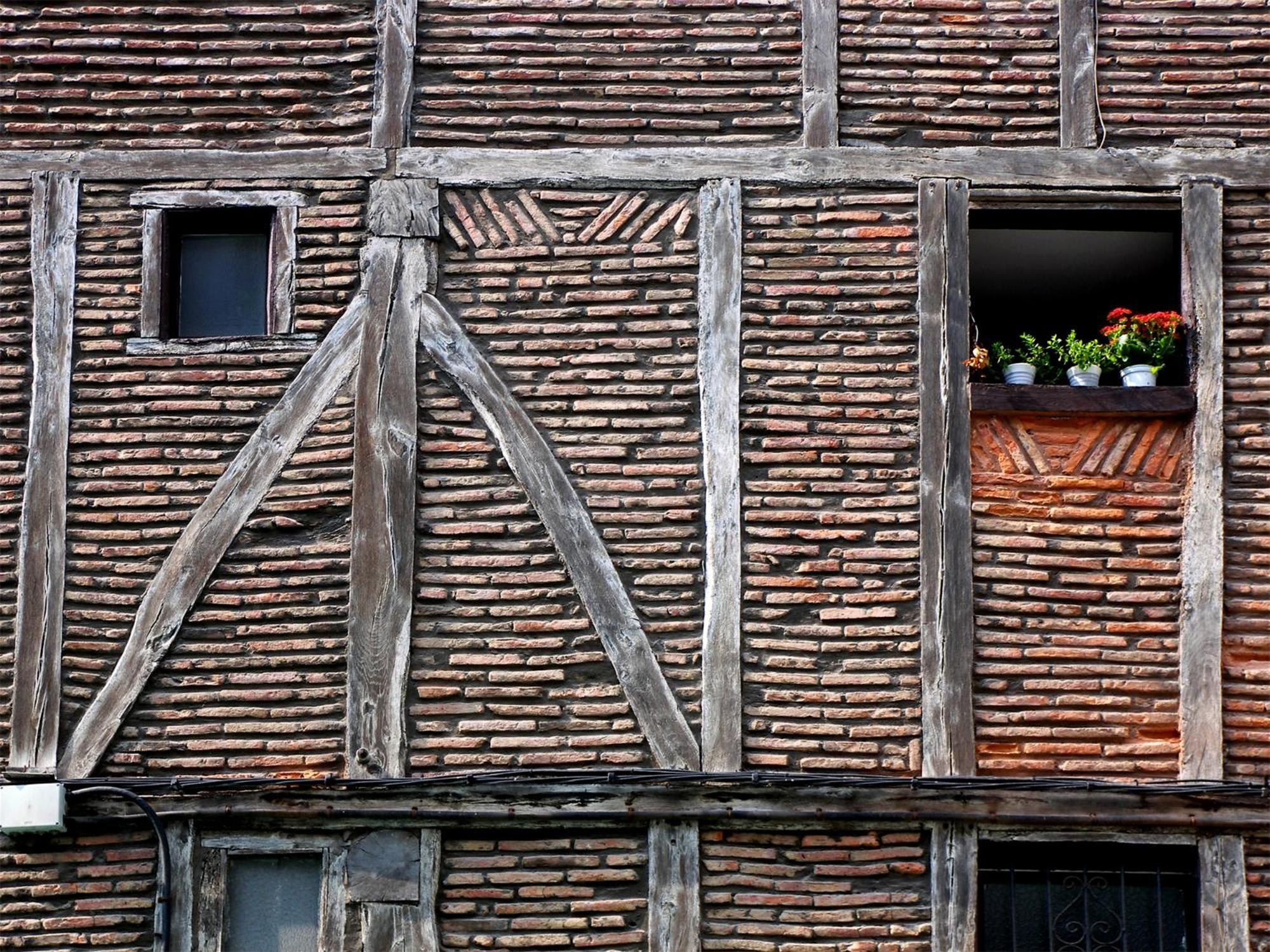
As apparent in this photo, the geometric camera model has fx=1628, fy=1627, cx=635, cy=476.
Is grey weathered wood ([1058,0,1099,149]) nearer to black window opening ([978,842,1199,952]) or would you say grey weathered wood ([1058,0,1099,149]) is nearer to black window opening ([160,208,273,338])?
black window opening ([978,842,1199,952])

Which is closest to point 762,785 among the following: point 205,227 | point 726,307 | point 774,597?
point 774,597

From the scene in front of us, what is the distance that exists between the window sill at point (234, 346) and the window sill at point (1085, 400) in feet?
9.43

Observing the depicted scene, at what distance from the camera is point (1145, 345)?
6.93 meters

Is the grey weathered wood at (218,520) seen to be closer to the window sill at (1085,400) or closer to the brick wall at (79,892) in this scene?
the brick wall at (79,892)

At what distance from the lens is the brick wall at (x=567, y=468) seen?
21.9ft

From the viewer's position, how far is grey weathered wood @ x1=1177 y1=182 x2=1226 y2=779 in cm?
664

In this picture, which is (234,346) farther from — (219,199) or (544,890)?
(544,890)

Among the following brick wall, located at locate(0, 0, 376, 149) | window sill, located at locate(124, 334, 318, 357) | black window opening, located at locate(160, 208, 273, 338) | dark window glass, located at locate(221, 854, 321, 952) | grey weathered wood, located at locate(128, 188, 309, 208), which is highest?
brick wall, located at locate(0, 0, 376, 149)

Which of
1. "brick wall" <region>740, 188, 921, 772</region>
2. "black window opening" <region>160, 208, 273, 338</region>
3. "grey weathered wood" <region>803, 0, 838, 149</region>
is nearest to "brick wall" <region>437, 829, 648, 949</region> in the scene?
"brick wall" <region>740, 188, 921, 772</region>

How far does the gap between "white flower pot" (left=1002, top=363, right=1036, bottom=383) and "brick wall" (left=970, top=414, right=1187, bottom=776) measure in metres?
0.18

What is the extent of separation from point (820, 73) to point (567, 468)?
2.08 meters

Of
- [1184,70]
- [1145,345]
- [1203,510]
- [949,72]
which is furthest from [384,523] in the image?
[1184,70]

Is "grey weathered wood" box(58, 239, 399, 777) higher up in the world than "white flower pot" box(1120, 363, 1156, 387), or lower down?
lower down

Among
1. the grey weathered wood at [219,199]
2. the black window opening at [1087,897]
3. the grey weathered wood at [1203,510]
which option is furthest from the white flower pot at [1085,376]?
the grey weathered wood at [219,199]
